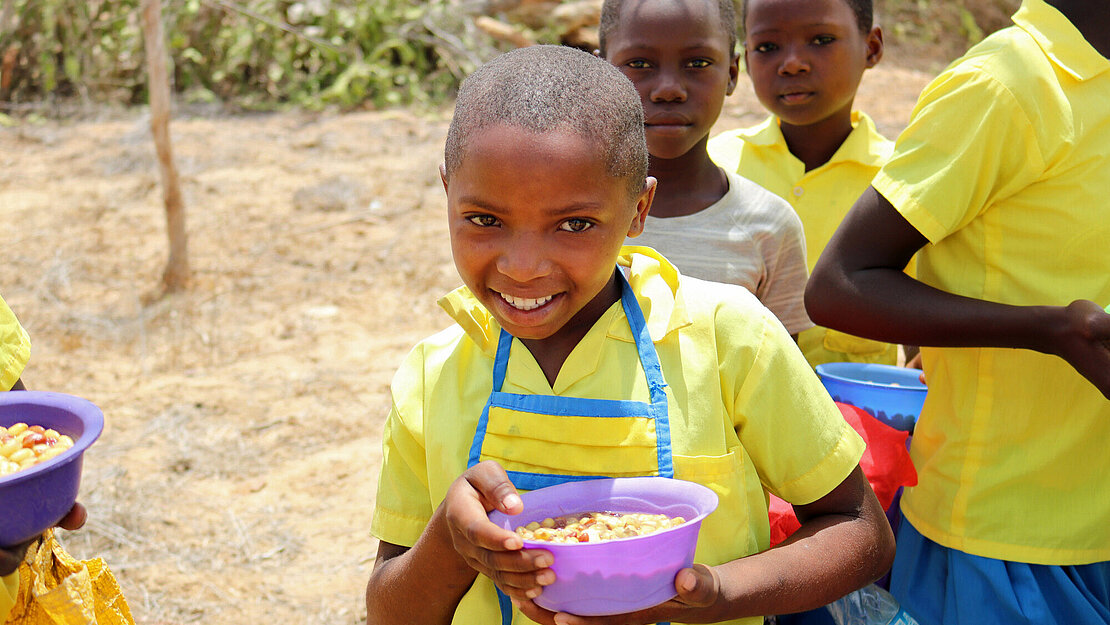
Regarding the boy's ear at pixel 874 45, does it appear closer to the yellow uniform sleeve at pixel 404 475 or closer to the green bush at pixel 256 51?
the yellow uniform sleeve at pixel 404 475

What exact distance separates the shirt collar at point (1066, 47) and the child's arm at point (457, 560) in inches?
43.6

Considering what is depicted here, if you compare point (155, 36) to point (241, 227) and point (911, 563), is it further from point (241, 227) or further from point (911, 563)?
point (911, 563)

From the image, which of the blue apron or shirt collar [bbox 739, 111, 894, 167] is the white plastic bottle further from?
shirt collar [bbox 739, 111, 894, 167]

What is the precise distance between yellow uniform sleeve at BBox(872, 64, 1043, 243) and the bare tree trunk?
475 cm

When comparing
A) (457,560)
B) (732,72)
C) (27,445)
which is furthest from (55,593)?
(732,72)

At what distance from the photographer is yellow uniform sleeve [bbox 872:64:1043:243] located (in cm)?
159

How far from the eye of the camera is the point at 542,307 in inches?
54.4

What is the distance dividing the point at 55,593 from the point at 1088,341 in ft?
5.71

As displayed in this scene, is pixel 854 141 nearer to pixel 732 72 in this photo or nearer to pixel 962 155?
pixel 732 72

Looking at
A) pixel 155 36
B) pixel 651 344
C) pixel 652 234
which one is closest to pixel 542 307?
pixel 651 344

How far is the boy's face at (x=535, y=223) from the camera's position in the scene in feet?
4.33

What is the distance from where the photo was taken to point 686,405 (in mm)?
1412

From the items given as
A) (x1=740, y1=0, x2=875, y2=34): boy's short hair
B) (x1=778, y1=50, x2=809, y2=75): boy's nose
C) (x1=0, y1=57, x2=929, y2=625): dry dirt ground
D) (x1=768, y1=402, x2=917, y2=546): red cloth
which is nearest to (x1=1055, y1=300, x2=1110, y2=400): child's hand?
(x1=768, y1=402, x2=917, y2=546): red cloth

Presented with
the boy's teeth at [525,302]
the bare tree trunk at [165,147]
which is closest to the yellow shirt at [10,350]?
the boy's teeth at [525,302]
